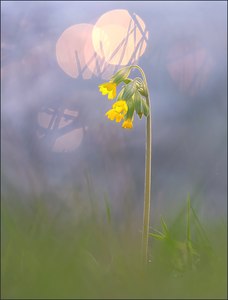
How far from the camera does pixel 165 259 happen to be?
1.47m

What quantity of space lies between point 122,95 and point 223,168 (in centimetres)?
103

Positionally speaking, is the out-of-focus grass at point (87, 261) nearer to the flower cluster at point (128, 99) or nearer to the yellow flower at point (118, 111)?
the flower cluster at point (128, 99)

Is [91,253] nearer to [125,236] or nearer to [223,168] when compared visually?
[125,236]

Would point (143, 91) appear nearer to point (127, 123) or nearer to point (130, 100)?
point (130, 100)

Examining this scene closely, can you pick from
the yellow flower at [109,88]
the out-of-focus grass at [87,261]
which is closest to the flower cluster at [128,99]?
the yellow flower at [109,88]

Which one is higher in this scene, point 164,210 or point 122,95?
point 122,95

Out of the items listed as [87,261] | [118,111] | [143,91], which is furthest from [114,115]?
[87,261]

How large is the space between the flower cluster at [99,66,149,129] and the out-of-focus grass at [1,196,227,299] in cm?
131

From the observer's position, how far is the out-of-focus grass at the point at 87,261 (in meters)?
1.15

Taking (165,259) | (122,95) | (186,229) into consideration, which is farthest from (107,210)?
(122,95)

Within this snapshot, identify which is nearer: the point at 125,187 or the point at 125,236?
the point at 125,236

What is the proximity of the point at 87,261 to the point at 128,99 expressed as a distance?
183 centimetres

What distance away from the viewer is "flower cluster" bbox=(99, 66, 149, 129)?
10.4 feet

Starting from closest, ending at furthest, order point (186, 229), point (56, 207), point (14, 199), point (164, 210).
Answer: point (14, 199) < point (56, 207) < point (186, 229) < point (164, 210)
